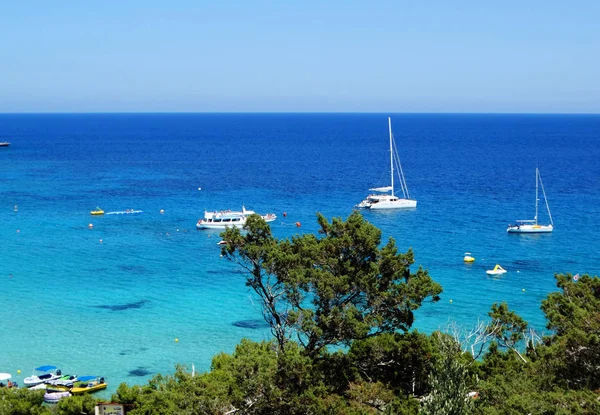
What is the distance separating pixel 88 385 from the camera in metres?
31.9

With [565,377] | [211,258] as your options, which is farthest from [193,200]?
[565,377]

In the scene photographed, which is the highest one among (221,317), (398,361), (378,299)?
(378,299)

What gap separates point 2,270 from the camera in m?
51.9

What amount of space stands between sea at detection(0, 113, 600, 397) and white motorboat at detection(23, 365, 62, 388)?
0.87m

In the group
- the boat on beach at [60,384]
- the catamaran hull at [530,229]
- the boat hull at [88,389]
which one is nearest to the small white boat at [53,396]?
the boat on beach at [60,384]

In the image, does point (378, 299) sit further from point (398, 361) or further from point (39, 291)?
point (39, 291)

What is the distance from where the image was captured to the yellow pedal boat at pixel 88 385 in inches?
1241

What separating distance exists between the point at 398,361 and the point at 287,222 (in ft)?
155

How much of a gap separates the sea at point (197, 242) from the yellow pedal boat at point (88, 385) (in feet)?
2.27

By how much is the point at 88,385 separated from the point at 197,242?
30066 millimetres

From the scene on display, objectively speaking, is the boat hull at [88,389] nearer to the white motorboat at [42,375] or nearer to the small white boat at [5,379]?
the white motorboat at [42,375]

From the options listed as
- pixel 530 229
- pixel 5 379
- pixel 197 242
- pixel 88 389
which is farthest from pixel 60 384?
pixel 530 229

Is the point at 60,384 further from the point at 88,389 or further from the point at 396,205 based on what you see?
the point at 396,205

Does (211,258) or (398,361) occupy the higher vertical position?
(398,361)
